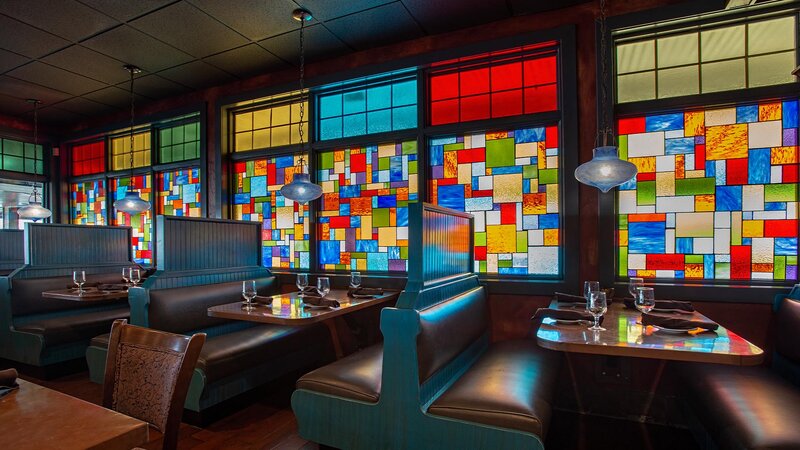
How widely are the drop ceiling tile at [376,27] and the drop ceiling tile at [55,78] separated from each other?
10.2ft

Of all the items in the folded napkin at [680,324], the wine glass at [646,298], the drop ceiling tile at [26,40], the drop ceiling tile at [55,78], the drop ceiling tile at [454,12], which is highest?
the drop ceiling tile at [454,12]

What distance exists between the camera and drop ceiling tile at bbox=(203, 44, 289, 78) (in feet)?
13.3

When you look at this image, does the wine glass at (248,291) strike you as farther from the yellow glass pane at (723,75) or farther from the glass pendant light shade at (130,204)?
the yellow glass pane at (723,75)

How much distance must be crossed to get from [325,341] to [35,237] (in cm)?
291

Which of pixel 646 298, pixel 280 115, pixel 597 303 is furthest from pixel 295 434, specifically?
pixel 280 115

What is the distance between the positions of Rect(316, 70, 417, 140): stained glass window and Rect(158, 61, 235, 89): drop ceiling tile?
1.18 meters

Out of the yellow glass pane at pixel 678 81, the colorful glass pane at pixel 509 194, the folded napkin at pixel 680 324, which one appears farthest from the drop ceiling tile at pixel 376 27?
the folded napkin at pixel 680 324

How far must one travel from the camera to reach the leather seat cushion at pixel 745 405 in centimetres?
160

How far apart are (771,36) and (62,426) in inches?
167

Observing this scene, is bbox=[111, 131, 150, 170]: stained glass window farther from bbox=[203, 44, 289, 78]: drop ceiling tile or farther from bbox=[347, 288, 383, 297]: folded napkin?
bbox=[347, 288, 383, 297]: folded napkin

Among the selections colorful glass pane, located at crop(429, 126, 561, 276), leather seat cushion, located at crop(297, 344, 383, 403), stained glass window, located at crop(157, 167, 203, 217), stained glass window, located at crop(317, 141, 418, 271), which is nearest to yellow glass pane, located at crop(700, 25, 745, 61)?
colorful glass pane, located at crop(429, 126, 561, 276)

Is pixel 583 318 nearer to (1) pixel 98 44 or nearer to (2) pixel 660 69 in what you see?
(2) pixel 660 69

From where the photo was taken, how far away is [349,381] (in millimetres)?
2279

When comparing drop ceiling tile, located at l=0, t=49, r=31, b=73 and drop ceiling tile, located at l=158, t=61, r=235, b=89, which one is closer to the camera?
drop ceiling tile, located at l=0, t=49, r=31, b=73
